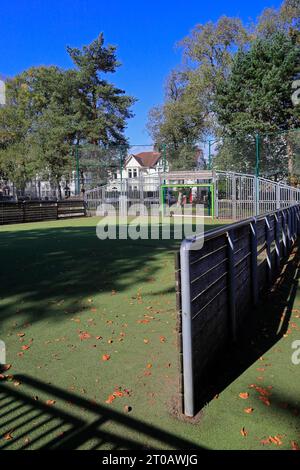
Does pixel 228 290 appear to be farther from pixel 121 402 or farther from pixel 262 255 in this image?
pixel 262 255

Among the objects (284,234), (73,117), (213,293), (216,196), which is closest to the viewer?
(213,293)

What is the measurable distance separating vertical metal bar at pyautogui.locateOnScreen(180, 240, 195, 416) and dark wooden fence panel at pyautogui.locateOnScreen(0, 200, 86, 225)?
68.0 feet

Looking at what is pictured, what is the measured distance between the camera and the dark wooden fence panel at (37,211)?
22.1 m

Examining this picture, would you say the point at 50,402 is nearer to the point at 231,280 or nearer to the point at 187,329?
the point at 187,329

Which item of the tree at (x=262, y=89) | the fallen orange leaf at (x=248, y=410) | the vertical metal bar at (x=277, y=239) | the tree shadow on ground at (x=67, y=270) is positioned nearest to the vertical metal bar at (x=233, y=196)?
the tree at (x=262, y=89)

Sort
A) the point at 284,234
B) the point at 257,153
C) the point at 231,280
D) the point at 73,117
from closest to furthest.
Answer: the point at 231,280, the point at 284,234, the point at 257,153, the point at 73,117

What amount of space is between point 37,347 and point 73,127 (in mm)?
39065

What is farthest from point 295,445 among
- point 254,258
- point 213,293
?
point 254,258

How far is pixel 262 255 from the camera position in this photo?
6.21m

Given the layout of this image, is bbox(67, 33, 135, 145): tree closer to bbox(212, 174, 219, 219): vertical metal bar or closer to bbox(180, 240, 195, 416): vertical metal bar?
bbox(212, 174, 219, 219): vertical metal bar

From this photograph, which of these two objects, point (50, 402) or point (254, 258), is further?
point (254, 258)

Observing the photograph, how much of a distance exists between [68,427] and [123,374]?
91 cm

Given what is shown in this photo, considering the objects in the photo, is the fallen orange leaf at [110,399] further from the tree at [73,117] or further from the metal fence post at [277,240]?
the tree at [73,117]

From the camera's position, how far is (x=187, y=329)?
279 centimetres
